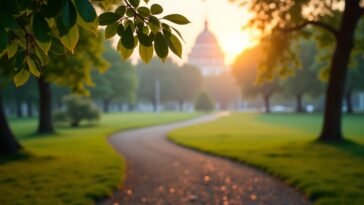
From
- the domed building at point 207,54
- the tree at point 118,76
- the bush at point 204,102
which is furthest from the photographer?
the domed building at point 207,54

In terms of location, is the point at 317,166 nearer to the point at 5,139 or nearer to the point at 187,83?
the point at 5,139

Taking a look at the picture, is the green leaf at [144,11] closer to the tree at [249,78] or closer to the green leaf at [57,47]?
the green leaf at [57,47]

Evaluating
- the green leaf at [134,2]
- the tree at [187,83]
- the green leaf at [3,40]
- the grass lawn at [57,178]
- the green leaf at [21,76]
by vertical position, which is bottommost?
the grass lawn at [57,178]

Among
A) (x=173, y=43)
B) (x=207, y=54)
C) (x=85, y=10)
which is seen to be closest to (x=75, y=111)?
(x=173, y=43)

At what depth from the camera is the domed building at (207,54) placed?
146m

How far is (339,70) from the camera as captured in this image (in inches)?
556

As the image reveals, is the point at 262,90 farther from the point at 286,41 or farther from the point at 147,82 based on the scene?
the point at 286,41

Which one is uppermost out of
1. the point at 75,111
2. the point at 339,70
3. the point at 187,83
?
the point at 187,83

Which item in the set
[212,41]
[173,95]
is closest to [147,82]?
[173,95]

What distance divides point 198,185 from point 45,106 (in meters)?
17.4

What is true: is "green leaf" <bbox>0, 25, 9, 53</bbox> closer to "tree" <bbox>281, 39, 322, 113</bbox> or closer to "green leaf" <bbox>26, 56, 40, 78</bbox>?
"green leaf" <bbox>26, 56, 40, 78</bbox>

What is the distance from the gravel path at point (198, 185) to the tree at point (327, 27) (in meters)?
5.62

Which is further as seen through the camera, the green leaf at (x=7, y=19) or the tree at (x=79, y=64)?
the tree at (x=79, y=64)

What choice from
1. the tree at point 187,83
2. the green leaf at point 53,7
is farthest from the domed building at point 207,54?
the green leaf at point 53,7
